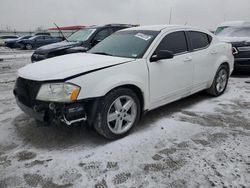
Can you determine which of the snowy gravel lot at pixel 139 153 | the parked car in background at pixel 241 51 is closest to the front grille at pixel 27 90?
the snowy gravel lot at pixel 139 153

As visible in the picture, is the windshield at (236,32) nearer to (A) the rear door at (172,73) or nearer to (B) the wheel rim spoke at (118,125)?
(A) the rear door at (172,73)

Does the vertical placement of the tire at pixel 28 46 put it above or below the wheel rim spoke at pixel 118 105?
below

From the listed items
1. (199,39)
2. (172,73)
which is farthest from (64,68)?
(199,39)

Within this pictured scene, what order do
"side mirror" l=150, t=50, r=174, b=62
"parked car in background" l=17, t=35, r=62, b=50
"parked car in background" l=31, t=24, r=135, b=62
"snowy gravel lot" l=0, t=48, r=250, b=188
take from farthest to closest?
"parked car in background" l=17, t=35, r=62, b=50
"parked car in background" l=31, t=24, r=135, b=62
"side mirror" l=150, t=50, r=174, b=62
"snowy gravel lot" l=0, t=48, r=250, b=188

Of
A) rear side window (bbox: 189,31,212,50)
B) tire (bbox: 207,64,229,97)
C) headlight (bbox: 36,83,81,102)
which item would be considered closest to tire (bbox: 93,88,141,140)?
headlight (bbox: 36,83,81,102)

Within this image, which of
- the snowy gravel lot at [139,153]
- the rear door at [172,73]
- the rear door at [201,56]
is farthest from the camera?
the rear door at [201,56]

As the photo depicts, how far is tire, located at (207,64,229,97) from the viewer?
16.3 feet

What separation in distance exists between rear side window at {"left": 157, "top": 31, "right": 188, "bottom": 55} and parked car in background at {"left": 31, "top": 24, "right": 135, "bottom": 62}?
10.6 feet

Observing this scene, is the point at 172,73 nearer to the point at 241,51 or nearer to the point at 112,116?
the point at 112,116

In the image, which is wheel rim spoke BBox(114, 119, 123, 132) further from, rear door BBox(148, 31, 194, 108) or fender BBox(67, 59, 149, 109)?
rear door BBox(148, 31, 194, 108)

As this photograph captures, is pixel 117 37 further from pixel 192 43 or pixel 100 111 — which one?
pixel 100 111

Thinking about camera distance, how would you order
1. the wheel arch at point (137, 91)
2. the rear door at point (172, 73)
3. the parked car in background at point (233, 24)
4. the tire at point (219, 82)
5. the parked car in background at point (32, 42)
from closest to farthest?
the wheel arch at point (137, 91) → the rear door at point (172, 73) → the tire at point (219, 82) → the parked car in background at point (233, 24) → the parked car in background at point (32, 42)

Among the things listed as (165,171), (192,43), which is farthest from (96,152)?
(192,43)

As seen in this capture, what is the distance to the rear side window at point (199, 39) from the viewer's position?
14.3ft
